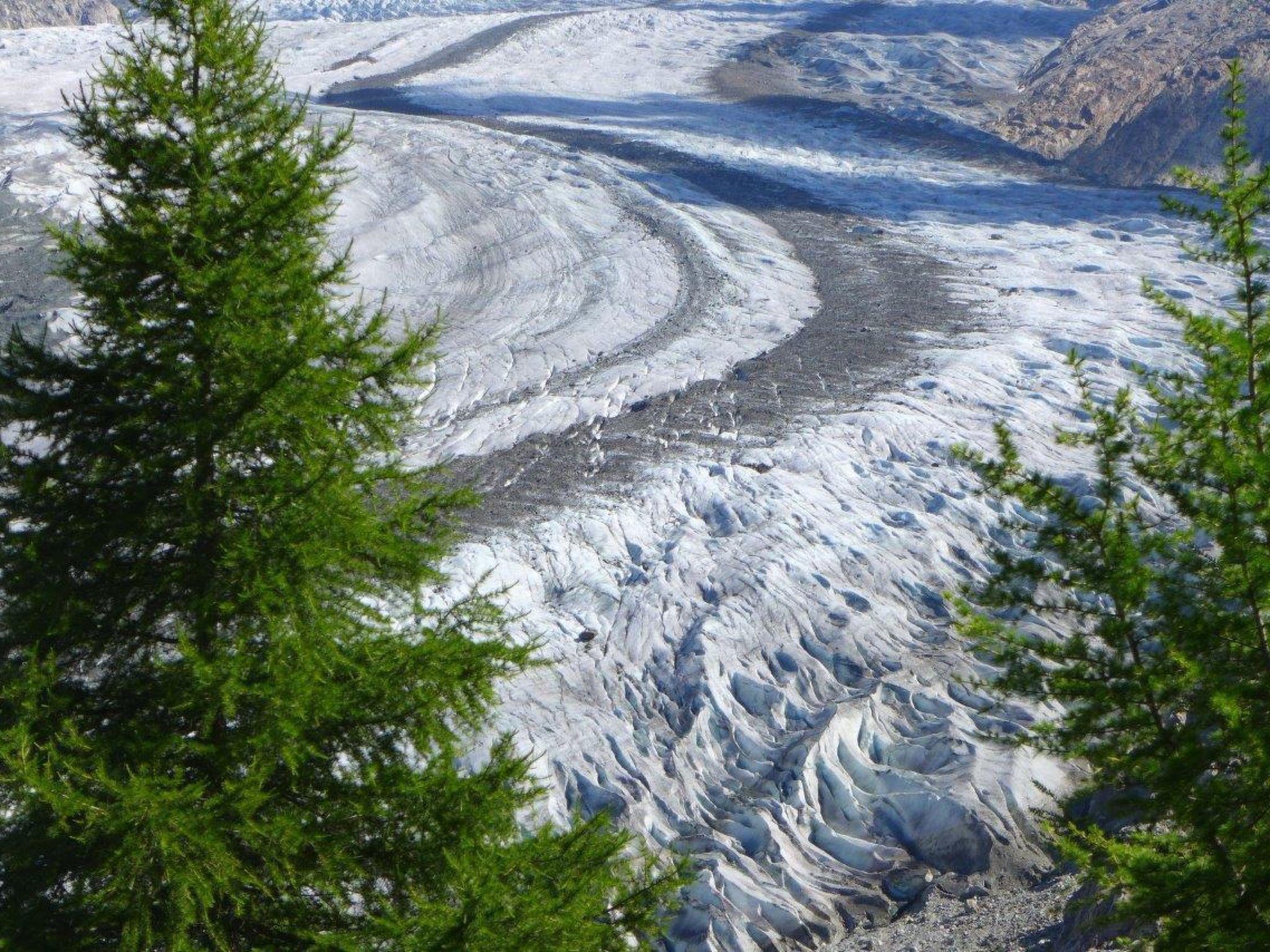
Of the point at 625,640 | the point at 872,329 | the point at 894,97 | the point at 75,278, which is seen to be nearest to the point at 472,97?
the point at 894,97

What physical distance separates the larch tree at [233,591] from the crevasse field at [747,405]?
91cm

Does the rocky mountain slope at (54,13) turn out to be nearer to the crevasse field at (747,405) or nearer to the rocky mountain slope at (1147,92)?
the crevasse field at (747,405)

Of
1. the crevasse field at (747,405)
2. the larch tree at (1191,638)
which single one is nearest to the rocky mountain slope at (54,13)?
the crevasse field at (747,405)

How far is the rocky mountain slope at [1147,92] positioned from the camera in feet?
89.6

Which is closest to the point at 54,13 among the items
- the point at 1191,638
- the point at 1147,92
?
the point at 1147,92

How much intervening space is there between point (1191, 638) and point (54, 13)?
49.5 meters

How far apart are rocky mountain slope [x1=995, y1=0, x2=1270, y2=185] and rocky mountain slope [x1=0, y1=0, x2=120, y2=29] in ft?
105

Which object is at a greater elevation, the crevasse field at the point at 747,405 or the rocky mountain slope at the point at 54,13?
the rocky mountain slope at the point at 54,13

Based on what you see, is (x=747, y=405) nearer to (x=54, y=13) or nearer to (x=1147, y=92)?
(x=1147, y=92)

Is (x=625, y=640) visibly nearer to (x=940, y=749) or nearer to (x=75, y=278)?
(x=940, y=749)

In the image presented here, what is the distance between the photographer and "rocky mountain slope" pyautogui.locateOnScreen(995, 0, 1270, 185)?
27.3 meters

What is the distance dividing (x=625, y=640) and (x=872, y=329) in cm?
781

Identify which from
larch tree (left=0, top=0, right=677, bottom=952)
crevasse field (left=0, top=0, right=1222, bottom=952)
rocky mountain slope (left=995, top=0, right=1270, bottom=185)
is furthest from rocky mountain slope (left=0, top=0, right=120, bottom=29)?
larch tree (left=0, top=0, right=677, bottom=952)

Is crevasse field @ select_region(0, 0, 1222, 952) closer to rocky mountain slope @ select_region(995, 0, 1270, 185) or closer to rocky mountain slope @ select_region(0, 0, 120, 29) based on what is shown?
rocky mountain slope @ select_region(995, 0, 1270, 185)
